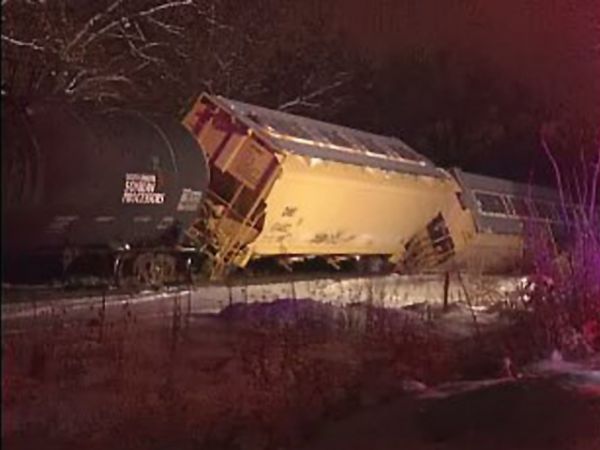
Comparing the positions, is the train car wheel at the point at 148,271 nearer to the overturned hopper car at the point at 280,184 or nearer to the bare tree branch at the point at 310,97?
the overturned hopper car at the point at 280,184

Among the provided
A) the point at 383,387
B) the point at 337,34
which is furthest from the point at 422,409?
the point at 337,34

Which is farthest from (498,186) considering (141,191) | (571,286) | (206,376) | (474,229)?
(206,376)

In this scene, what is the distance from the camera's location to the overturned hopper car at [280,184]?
2447 centimetres

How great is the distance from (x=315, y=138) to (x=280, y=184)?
6.53 ft

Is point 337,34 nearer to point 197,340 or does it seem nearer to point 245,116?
point 245,116

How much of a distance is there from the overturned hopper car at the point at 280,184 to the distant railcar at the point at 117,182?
4.50ft

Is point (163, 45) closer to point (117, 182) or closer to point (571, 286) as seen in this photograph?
point (117, 182)

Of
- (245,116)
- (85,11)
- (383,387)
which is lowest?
(383,387)

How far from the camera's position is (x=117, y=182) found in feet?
61.8

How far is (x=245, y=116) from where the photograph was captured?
82.3 feet

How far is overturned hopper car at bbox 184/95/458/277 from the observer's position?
24.5 m

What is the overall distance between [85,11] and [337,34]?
516cm

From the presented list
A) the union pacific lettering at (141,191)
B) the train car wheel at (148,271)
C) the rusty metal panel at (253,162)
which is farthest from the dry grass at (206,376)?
the rusty metal panel at (253,162)

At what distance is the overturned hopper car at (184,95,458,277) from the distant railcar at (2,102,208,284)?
1370mm
